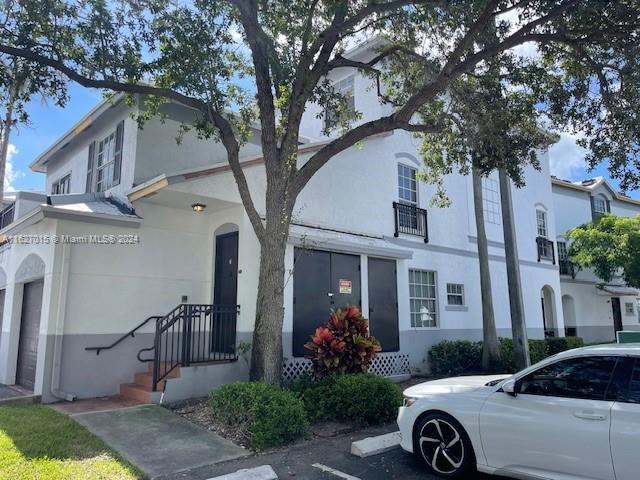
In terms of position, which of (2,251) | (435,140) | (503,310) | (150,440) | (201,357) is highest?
(435,140)

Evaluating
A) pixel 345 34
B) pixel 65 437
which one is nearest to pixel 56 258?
pixel 65 437

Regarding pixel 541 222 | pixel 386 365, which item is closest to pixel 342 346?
pixel 386 365

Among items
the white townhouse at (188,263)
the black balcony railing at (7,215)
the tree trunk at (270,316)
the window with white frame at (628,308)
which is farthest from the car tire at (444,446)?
the window with white frame at (628,308)

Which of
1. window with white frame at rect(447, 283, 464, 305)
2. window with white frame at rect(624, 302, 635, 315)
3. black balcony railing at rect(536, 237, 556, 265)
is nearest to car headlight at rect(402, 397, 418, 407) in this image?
window with white frame at rect(447, 283, 464, 305)

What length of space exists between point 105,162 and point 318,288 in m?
6.49

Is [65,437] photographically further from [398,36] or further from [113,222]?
[398,36]

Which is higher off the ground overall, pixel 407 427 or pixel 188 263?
pixel 188 263

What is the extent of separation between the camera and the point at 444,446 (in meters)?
5.35

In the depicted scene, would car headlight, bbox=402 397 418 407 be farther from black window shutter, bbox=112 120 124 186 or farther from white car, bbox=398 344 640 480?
black window shutter, bbox=112 120 124 186

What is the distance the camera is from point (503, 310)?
16.2 meters

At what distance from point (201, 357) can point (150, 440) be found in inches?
139

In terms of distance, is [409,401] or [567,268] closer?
[409,401]

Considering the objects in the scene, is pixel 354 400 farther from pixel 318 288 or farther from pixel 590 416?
pixel 590 416

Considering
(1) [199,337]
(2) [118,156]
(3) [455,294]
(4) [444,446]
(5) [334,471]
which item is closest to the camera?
(4) [444,446]
